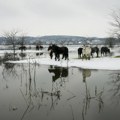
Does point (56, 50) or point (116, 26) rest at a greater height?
point (116, 26)

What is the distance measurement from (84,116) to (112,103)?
1626 millimetres

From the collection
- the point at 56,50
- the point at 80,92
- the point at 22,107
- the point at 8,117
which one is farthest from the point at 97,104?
the point at 56,50

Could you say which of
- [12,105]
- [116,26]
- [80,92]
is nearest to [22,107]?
[12,105]

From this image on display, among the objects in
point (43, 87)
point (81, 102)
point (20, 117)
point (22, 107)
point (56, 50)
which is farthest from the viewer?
point (56, 50)

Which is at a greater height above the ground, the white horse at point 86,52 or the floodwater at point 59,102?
the white horse at point 86,52

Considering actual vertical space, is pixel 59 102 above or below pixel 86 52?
below

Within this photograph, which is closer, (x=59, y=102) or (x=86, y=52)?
(x=59, y=102)

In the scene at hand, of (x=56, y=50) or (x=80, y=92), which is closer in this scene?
(x=80, y=92)

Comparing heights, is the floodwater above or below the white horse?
below

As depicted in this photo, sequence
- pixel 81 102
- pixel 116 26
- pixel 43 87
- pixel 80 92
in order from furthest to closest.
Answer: pixel 116 26
pixel 43 87
pixel 80 92
pixel 81 102

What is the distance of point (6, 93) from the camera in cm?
968

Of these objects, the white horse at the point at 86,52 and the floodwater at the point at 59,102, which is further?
the white horse at the point at 86,52

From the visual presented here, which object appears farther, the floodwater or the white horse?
the white horse

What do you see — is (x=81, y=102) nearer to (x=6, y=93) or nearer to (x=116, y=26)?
(x=6, y=93)
